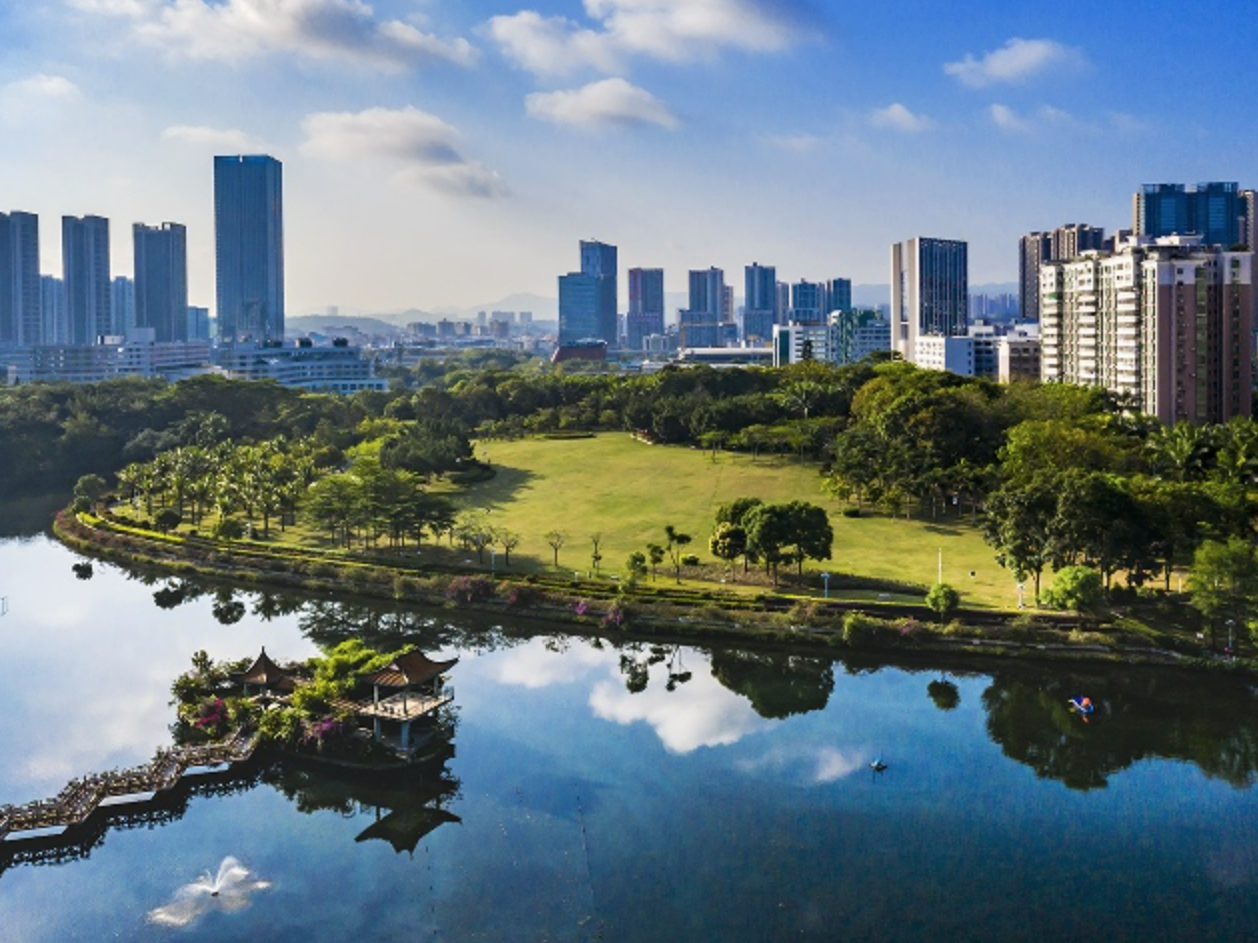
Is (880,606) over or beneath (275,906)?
over

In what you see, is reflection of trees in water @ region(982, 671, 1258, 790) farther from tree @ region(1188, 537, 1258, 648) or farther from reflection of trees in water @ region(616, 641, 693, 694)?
reflection of trees in water @ region(616, 641, 693, 694)

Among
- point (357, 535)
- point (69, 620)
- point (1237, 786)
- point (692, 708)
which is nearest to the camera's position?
point (1237, 786)

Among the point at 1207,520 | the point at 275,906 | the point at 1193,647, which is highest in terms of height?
the point at 1207,520

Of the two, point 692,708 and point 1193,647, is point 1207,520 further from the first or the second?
point 692,708

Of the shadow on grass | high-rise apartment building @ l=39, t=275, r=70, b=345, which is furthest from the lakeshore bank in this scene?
high-rise apartment building @ l=39, t=275, r=70, b=345

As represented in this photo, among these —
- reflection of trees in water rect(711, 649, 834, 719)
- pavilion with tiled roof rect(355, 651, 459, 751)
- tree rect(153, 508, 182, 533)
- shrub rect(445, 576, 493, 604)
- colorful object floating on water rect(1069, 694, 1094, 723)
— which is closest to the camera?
pavilion with tiled roof rect(355, 651, 459, 751)

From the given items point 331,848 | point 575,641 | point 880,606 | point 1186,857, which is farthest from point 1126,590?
point 331,848

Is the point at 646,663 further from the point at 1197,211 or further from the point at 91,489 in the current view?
the point at 1197,211
